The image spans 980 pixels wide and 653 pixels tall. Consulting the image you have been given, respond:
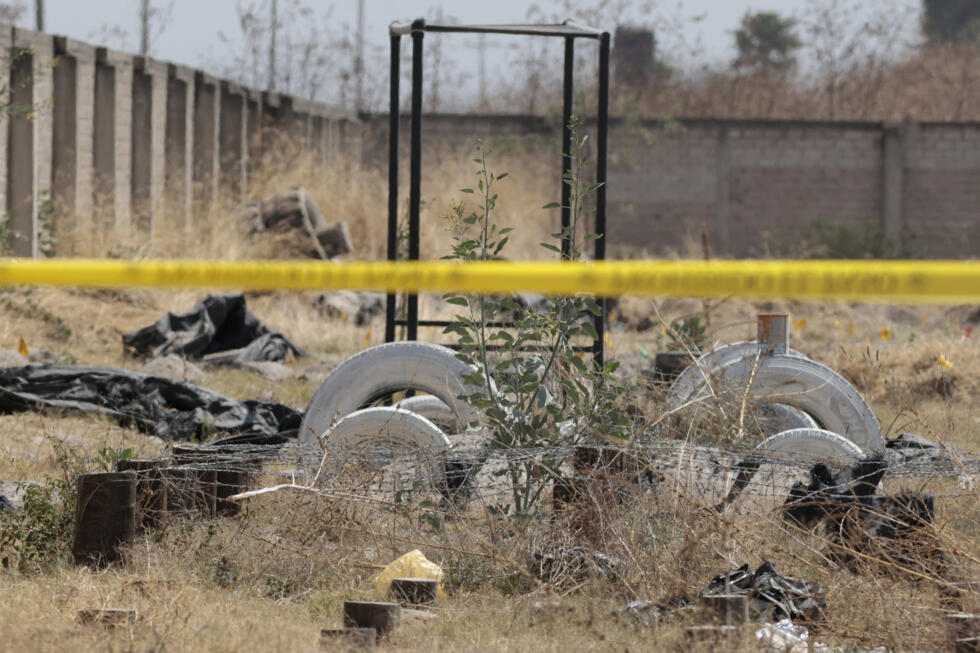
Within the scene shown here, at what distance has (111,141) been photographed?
1301 centimetres

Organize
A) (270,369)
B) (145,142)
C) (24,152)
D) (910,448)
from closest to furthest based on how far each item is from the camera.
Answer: (910,448)
(270,369)
(24,152)
(145,142)

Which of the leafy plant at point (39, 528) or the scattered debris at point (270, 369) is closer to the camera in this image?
the leafy plant at point (39, 528)

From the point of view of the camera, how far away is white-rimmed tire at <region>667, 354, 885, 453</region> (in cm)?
532

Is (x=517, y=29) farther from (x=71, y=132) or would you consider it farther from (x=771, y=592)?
(x=71, y=132)

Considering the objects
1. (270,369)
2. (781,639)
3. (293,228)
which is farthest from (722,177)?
(781,639)

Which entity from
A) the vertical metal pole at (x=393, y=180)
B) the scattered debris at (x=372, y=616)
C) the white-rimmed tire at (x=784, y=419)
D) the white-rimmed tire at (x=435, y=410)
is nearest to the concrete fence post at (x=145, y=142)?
the vertical metal pole at (x=393, y=180)

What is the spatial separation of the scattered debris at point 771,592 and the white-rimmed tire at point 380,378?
6.70 ft

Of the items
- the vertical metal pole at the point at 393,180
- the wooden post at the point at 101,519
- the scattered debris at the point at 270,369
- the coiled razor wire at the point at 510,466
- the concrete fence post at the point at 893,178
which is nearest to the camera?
the wooden post at the point at 101,519

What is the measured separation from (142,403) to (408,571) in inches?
138

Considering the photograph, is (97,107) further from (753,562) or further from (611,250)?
(753,562)

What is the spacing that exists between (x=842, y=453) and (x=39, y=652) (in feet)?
10.3

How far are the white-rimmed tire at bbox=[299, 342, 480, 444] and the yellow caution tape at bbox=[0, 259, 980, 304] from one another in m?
2.10

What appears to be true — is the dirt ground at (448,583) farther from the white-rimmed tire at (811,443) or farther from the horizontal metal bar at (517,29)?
the horizontal metal bar at (517,29)

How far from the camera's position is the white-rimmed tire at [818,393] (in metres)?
5.32
